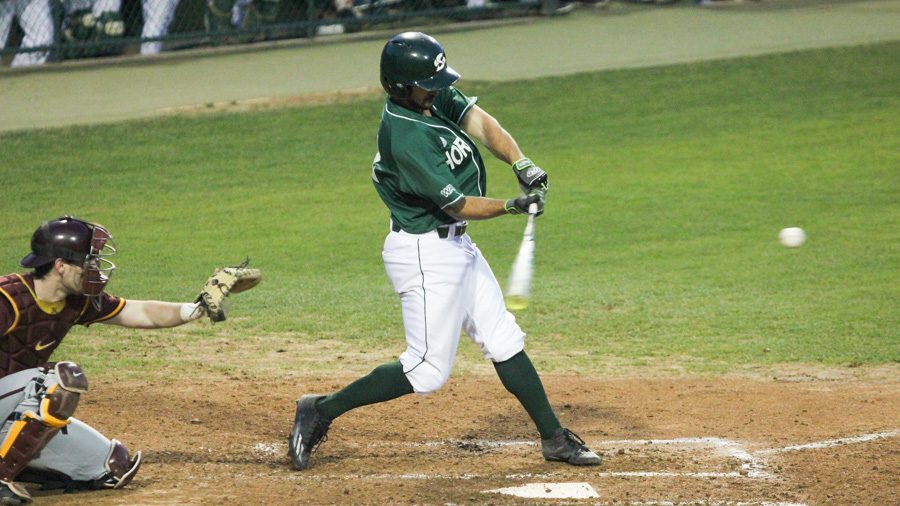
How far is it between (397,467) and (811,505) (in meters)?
1.82

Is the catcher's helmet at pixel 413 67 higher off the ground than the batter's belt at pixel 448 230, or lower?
higher

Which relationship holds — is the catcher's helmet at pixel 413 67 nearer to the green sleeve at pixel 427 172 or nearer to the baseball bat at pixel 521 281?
the green sleeve at pixel 427 172

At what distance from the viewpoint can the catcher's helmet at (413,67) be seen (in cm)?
520

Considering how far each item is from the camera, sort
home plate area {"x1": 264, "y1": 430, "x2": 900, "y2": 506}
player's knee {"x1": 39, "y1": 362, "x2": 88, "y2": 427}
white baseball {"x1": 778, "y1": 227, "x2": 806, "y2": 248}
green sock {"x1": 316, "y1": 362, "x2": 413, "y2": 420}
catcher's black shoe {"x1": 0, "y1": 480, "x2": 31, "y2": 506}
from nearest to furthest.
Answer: player's knee {"x1": 39, "y1": 362, "x2": 88, "y2": 427}, catcher's black shoe {"x1": 0, "y1": 480, "x2": 31, "y2": 506}, home plate area {"x1": 264, "y1": 430, "x2": 900, "y2": 506}, green sock {"x1": 316, "y1": 362, "x2": 413, "y2": 420}, white baseball {"x1": 778, "y1": 227, "x2": 806, "y2": 248}

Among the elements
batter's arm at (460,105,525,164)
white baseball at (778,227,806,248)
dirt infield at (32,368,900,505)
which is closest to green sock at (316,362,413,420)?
dirt infield at (32,368,900,505)

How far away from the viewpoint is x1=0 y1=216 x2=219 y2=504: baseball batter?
190 inches

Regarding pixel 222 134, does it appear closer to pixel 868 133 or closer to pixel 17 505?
pixel 868 133

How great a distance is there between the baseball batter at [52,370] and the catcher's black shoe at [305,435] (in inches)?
28.5

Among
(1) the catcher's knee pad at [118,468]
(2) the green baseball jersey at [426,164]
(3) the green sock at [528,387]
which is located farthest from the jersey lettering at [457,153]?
(1) the catcher's knee pad at [118,468]

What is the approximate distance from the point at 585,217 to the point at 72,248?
22.9ft

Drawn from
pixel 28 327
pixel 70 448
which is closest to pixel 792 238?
pixel 70 448

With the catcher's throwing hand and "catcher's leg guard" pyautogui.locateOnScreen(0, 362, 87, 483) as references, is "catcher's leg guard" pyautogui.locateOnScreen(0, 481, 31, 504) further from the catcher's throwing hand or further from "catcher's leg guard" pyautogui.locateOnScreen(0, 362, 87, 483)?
the catcher's throwing hand

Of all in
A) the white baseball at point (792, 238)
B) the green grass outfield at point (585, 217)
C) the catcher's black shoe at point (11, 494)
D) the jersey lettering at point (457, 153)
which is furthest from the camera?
the white baseball at point (792, 238)

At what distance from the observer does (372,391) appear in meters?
5.48
